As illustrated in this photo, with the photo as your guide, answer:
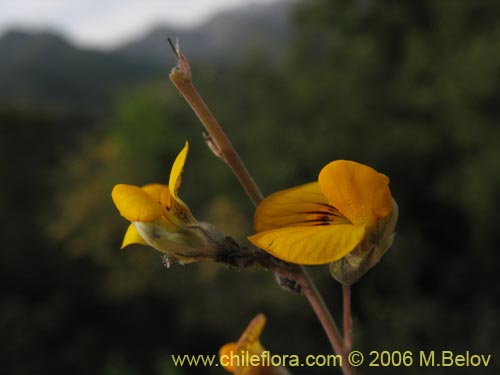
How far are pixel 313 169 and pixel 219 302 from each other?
2.64 meters

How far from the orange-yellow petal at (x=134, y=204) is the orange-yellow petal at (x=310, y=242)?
11 centimetres

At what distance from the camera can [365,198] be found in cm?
47

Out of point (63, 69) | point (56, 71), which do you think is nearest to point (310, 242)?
point (56, 71)

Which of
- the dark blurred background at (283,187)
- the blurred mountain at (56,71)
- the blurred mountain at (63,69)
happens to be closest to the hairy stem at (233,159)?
the dark blurred background at (283,187)

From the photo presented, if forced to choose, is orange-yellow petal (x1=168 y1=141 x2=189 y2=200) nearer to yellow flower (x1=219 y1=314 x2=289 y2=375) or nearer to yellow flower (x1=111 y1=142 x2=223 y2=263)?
yellow flower (x1=111 y1=142 x2=223 y2=263)

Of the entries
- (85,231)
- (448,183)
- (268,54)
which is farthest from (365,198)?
(268,54)

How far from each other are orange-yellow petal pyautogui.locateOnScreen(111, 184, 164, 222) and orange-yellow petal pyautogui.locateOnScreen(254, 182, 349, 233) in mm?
95

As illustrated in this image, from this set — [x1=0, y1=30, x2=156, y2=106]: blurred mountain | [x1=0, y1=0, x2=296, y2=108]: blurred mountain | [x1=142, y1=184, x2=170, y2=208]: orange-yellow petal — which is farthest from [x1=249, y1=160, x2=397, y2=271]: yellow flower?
[x1=0, y1=30, x2=156, y2=106]: blurred mountain

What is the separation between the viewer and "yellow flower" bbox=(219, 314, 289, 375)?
22.5 inches

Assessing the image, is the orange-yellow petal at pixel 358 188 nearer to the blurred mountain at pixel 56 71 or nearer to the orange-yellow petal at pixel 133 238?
the orange-yellow petal at pixel 133 238

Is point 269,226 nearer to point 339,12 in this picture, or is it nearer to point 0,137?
point 339,12

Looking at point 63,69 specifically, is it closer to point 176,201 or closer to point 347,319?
point 176,201

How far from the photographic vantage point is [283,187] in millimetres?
7980

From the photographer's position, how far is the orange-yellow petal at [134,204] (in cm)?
48
